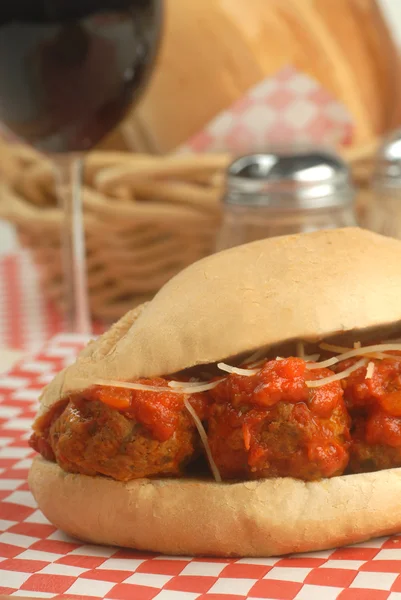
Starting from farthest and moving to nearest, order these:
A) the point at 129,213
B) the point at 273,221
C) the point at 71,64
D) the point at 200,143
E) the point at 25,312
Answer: the point at 25,312
the point at 200,143
the point at 129,213
the point at 273,221
the point at 71,64

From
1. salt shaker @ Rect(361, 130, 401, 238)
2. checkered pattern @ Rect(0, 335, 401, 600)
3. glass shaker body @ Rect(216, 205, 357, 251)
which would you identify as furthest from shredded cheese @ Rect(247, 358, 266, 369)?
salt shaker @ Rect(361, 130, 401, 238)

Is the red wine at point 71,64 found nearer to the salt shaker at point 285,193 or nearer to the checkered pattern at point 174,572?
the salt shaker at point 285,193

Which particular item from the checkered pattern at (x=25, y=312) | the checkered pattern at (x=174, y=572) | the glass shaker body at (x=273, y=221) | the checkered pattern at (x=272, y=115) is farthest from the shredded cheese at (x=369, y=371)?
the checkered pattern at (x=272, y=115)

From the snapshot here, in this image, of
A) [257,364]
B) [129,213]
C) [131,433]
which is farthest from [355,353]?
[129,213]

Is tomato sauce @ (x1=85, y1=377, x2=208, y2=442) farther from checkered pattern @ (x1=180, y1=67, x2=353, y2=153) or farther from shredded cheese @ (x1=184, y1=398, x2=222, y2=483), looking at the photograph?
checkered pattern @ (x1=180, y1=67, x2=353, y2=153)

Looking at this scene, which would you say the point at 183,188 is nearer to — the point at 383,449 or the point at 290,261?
the point at 290,261

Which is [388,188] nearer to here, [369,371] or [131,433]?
[369,371]

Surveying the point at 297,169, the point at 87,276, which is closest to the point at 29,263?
the point at 87,276
